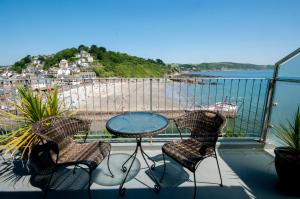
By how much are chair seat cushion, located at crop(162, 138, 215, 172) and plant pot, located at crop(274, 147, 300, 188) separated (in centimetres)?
83

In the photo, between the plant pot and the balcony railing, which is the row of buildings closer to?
the balcony railing

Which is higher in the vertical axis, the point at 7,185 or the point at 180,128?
the point at 180,128

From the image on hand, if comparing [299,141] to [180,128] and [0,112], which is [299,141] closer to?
[180,128]

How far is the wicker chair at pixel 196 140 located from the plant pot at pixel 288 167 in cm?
71

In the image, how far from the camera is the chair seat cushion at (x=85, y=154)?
5.72 feet

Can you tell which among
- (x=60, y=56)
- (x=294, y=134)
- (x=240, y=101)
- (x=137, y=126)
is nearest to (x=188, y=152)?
(x=137, y=126)

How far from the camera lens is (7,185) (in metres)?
2.11

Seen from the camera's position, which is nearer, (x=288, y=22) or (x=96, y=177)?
(x=96, y=177)

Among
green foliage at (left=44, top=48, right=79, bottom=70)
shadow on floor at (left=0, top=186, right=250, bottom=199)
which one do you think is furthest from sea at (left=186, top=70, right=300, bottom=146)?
green foliage at (left=44, top=48, right=79, bottom=70)

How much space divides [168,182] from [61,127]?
1.51m

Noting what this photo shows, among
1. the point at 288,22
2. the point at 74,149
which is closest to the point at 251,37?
the point at 288,22

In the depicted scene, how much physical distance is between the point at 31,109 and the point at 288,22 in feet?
35.8

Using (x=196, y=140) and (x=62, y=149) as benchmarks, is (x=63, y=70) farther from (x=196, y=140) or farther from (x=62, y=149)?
(x=196, y=140)

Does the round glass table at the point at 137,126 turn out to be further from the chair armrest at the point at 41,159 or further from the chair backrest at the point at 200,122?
the chair armrest at the point at 41,159
